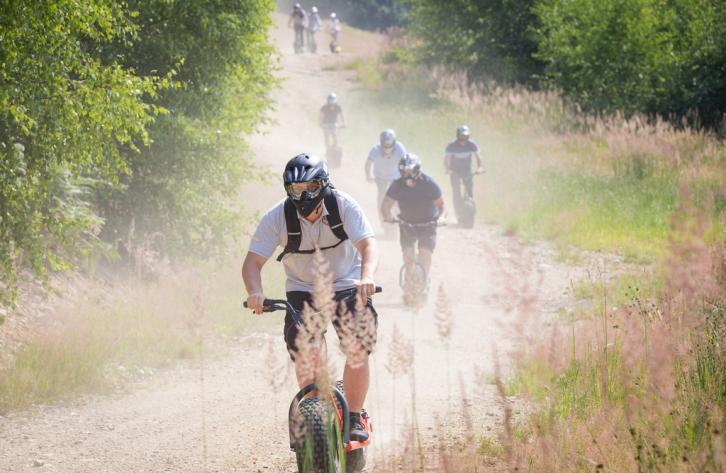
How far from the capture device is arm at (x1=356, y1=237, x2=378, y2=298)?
17.9 ft

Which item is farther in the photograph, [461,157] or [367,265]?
[461,157]

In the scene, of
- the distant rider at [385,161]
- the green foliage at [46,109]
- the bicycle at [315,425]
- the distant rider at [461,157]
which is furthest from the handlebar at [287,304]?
the distant rider at [461,157]

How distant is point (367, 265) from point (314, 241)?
49 cm

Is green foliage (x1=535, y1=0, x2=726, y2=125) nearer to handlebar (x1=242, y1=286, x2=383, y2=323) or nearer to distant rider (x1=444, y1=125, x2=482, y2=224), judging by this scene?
distant rider (x1=444, y1=125, x2=482, y2=224)

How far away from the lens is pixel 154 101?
13.8m

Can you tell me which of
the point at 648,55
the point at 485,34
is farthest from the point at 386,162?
the point at 485,34

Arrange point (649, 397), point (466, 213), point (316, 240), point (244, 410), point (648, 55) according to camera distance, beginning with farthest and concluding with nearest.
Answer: point (648, 55) < point (466, 213) < point (244, 410) < point (316, 240) < point (649, 397)

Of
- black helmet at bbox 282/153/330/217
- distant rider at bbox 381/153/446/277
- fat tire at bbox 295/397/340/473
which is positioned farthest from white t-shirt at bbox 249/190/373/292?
distant rider at bbox 381/153/446/277

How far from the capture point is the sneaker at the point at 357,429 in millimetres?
5910

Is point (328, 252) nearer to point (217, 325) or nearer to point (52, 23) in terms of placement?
point (52, 23)

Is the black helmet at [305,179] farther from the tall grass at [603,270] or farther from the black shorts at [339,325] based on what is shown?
the tall grass at [603,270]

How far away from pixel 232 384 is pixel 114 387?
1306mm

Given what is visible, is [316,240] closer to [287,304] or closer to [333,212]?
[333,212]

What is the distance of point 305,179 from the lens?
5.77 m
